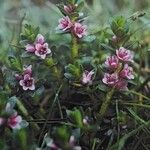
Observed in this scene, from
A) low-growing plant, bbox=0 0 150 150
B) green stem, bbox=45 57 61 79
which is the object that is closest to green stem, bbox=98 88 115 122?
low-growing plant, bbox=0 0 150 150

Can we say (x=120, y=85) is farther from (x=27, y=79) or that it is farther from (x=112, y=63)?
(x=27, y=79)

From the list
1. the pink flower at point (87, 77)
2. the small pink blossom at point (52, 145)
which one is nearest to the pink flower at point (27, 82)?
the pink flower at point (87, 77)

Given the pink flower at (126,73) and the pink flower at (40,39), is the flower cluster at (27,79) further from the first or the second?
the pink flower at (126,73)

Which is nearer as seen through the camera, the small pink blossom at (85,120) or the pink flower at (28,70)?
the small pink blossom at (85,120)

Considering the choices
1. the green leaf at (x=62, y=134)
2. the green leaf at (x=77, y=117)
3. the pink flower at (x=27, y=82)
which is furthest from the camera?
the pink flower at (x=27, y=82)

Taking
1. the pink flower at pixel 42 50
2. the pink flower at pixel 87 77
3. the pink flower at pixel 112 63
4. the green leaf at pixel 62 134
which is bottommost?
the green leaf at pixel 62 134

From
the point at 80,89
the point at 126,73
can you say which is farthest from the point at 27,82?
the point at 126,73
